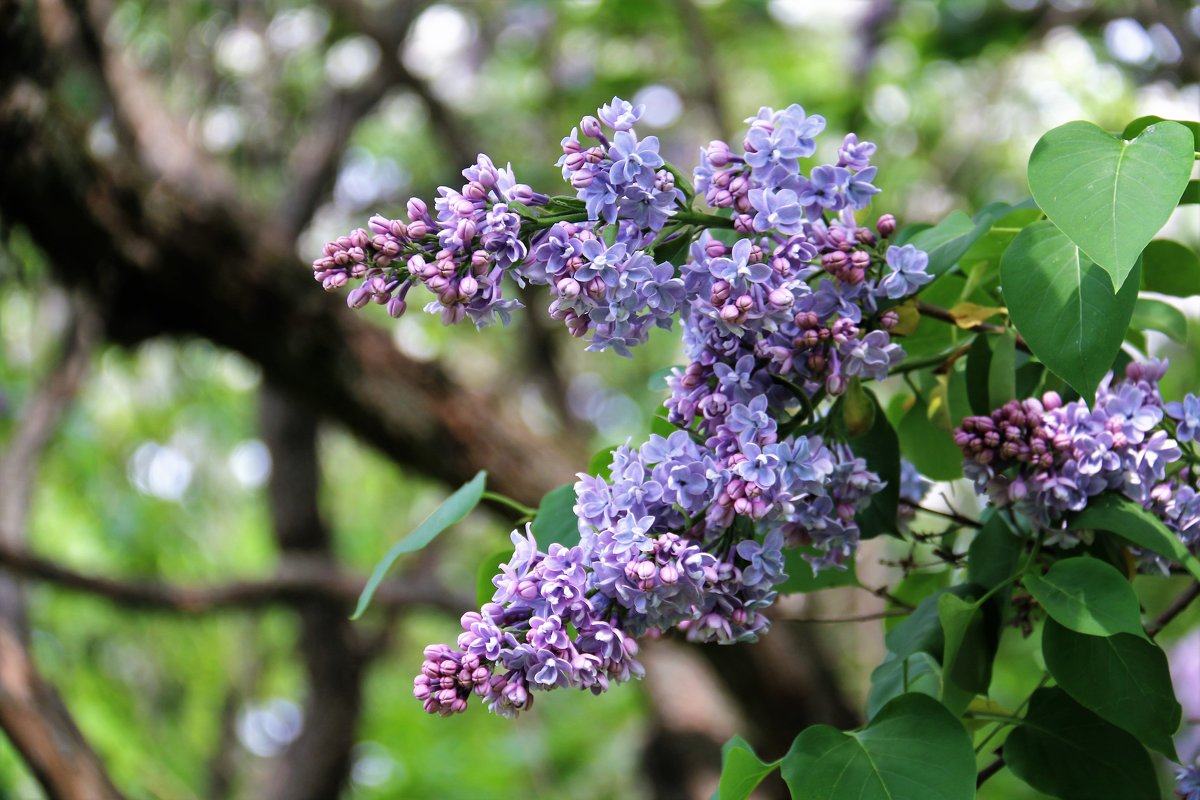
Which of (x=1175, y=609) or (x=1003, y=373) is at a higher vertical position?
(x=1003, y=373)

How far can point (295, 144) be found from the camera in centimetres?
461

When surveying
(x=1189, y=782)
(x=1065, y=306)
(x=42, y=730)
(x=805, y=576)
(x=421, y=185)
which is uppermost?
(x=1065, y=306)

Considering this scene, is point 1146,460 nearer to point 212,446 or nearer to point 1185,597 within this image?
point 1185,597

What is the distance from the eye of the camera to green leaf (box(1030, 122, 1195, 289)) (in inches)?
22.9

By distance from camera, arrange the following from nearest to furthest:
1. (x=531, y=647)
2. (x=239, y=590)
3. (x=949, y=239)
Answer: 1. (x=531, y=647)
2. (x=949, y=239)
3. (x=239, y=590)

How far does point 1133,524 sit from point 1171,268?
0.76 ft

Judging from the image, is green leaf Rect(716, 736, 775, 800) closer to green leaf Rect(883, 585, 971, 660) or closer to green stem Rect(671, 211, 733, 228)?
green leaf Rect(883, 585, 971, 660)

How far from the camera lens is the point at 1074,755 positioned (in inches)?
28.5

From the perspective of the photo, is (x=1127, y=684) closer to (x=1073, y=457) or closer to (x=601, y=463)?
(x=1073, y=457)

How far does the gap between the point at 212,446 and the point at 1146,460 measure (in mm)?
5163

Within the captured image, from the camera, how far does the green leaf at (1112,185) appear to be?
1.91 ft

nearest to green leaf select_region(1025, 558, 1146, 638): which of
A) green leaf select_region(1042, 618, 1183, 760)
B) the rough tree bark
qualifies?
green leaf select_region(1042, 618, 1183, 760)


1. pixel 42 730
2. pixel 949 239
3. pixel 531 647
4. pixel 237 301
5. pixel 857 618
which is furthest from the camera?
pixel 237 301

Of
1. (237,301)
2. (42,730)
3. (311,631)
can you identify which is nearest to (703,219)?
(42,730)
